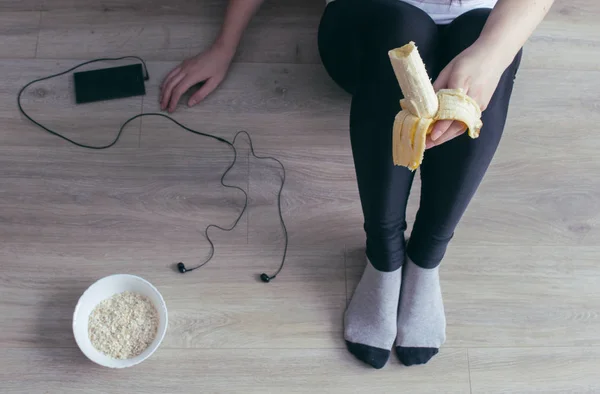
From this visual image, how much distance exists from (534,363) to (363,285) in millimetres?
375

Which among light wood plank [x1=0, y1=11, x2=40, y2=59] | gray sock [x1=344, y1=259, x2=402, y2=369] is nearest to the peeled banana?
gray sock [x1=344, y1=259, x2=402, y2=369]

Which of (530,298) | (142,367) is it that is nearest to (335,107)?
(530,298)

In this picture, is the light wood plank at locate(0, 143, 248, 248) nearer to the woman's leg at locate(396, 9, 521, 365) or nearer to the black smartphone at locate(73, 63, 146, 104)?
the black smartphone at locate(73, 63, 146, 104)

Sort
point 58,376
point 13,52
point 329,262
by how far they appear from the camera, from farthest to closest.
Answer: point 13,52, point 329,262, point 58,376

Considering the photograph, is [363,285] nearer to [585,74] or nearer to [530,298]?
[530,298]

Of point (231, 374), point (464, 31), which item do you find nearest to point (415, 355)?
point (231, 374)

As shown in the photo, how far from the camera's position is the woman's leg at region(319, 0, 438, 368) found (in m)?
0.86

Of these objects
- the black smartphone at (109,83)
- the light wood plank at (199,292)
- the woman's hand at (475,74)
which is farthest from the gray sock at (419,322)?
the black smartphone at (109,83)

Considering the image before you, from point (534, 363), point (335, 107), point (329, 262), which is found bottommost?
point (534, 363)

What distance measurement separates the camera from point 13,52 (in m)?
1.27

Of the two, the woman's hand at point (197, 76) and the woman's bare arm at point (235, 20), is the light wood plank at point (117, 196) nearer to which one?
the woman's hand at point (197, 76)

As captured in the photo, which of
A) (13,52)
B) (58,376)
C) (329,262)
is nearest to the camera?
(58,376)

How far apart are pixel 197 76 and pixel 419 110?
2.16 feet

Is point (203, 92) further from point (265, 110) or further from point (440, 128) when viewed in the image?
point (440, 128)
